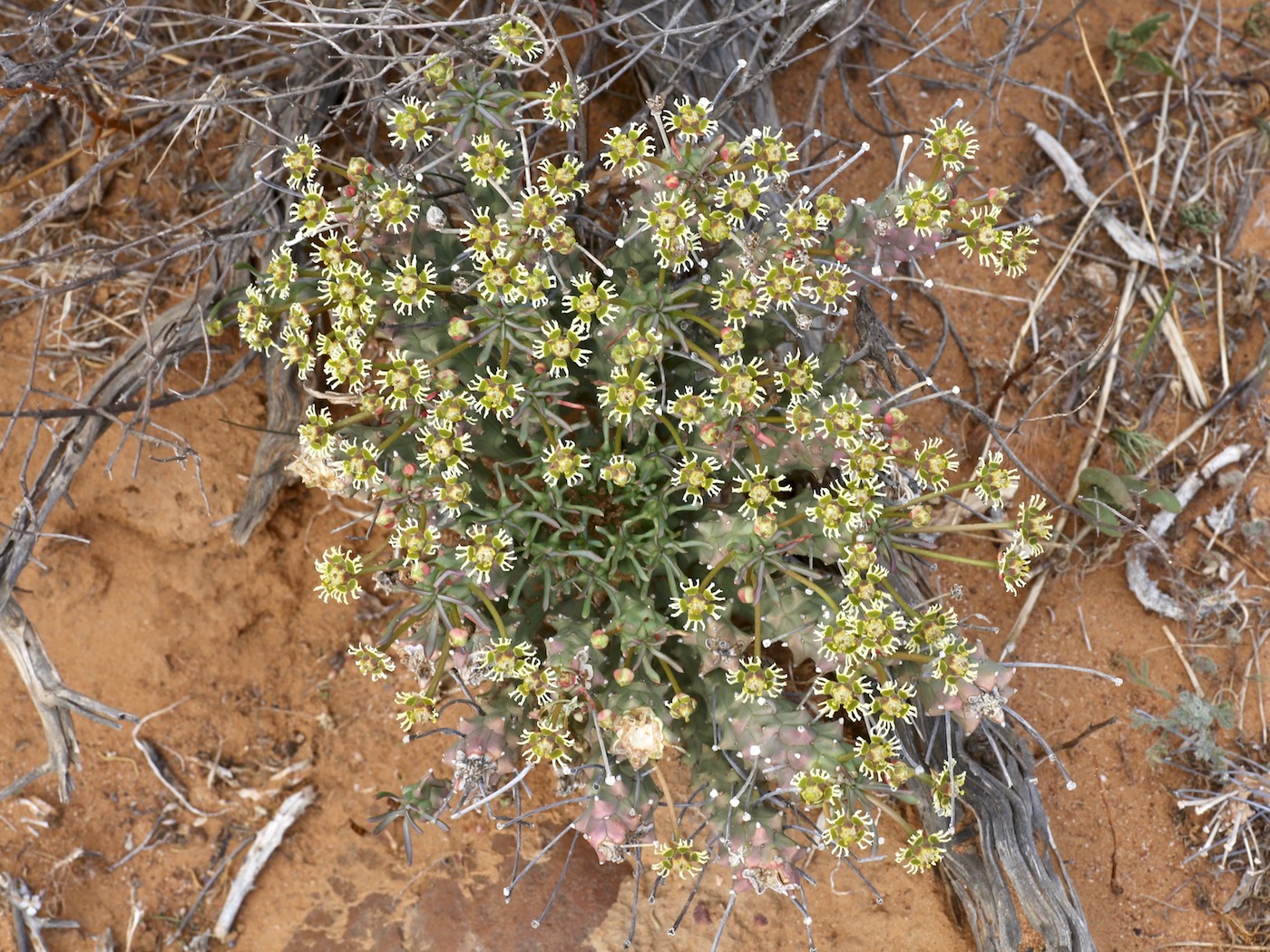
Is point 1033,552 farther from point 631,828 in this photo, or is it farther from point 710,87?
point 710,87

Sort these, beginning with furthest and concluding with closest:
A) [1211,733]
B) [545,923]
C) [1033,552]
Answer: [1211,733], [545,923], [1033,552]

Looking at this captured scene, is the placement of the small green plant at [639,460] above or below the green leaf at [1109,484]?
above

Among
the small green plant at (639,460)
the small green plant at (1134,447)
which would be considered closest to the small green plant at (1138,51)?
the small green plant at (1134,447)

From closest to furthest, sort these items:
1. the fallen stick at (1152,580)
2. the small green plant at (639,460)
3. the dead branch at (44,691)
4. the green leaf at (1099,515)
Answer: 1. the small green plant at (639,460)
2. the dead branch at (44,691)
3. the green leaf at (1099,515)
4. the fallen stick at (1152,580)

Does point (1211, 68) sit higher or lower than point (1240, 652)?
higher

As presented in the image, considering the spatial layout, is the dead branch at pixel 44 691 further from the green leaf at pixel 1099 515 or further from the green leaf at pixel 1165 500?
the green leaf at pixel 1165 500

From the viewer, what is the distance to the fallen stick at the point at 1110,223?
4023 millimetres

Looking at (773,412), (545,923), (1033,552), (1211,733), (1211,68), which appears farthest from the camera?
(1211,68)

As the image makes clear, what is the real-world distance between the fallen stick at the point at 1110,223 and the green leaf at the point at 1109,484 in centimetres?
93

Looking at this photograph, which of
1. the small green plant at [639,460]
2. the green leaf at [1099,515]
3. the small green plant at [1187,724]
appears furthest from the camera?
the small green plant at [1187,724]

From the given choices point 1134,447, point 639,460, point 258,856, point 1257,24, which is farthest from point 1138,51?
point 258,856

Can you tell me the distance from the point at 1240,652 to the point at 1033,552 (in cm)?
180

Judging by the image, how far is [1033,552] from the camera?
2604 millimetres

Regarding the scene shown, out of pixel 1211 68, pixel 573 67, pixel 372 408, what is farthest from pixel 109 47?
pixel 1211 68
